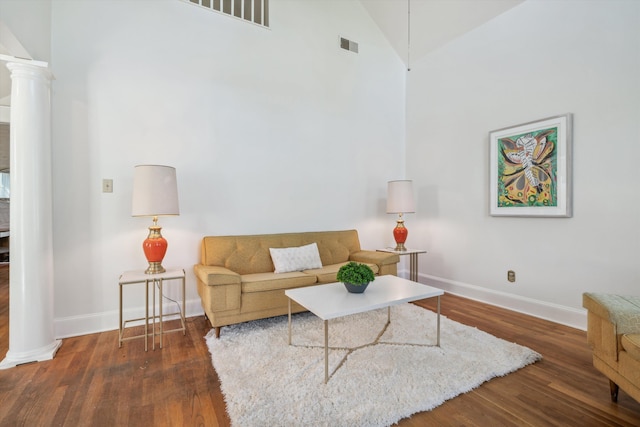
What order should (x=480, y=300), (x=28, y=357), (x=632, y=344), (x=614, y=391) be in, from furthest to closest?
(x=480, y=300) < (x=28, y=357) < (x=614, y=391) < (x=632, y=344)

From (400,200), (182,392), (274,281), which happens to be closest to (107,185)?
(274,281)

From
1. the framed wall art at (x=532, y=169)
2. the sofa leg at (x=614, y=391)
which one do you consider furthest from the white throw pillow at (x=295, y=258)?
the sofa leg at (x=614, y=391)

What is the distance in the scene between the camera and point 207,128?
318cm

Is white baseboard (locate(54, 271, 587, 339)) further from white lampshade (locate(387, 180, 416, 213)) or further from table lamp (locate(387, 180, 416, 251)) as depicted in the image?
white lampshade (locate(387, 180, 416, 213))

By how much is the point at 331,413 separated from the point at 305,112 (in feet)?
10.3

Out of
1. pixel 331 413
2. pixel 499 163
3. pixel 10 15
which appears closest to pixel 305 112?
pixel 499 163

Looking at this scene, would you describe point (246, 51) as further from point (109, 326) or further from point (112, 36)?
point (109, 326)

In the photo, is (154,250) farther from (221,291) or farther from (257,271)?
(257,271)

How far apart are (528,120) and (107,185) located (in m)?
4.08

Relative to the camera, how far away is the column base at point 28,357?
6.91 feet

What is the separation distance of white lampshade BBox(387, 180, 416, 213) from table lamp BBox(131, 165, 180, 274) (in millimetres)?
2487

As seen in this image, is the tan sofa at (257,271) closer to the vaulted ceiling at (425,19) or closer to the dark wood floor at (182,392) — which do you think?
the dark wood floor at (182,392)

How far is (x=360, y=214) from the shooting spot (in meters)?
4.19

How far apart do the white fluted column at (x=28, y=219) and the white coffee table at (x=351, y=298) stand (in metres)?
1.80
